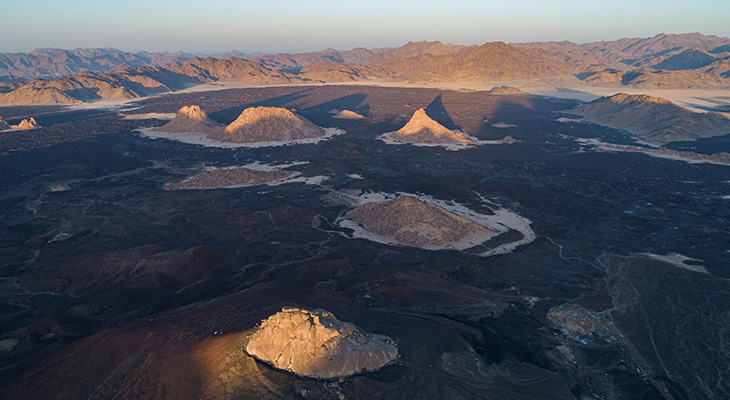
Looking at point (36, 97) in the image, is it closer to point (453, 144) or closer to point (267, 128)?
point (267, 128)

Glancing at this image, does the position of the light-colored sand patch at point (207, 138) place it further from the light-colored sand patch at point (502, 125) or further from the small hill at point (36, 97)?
the small hill at point (36, 97)

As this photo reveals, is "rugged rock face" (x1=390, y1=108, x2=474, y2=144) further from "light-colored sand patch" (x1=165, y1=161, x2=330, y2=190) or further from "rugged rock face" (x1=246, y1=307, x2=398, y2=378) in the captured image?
"rugged rock face" (x1=246, y1=307, x2=398, y2=378)

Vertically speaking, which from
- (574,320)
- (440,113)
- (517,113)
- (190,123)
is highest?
(517,113)

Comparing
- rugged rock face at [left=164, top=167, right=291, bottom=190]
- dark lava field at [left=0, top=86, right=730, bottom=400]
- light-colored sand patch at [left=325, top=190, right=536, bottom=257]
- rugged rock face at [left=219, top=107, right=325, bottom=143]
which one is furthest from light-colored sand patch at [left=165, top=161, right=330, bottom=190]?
rugged rock face at [left=219, top=107, right=325, bottom=143]

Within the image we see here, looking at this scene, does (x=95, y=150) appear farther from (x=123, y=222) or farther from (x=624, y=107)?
(x=624, y=107)

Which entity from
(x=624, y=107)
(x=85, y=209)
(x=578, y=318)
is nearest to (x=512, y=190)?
(x=578, y=318)

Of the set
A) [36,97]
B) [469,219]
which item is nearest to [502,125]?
[469,219]
